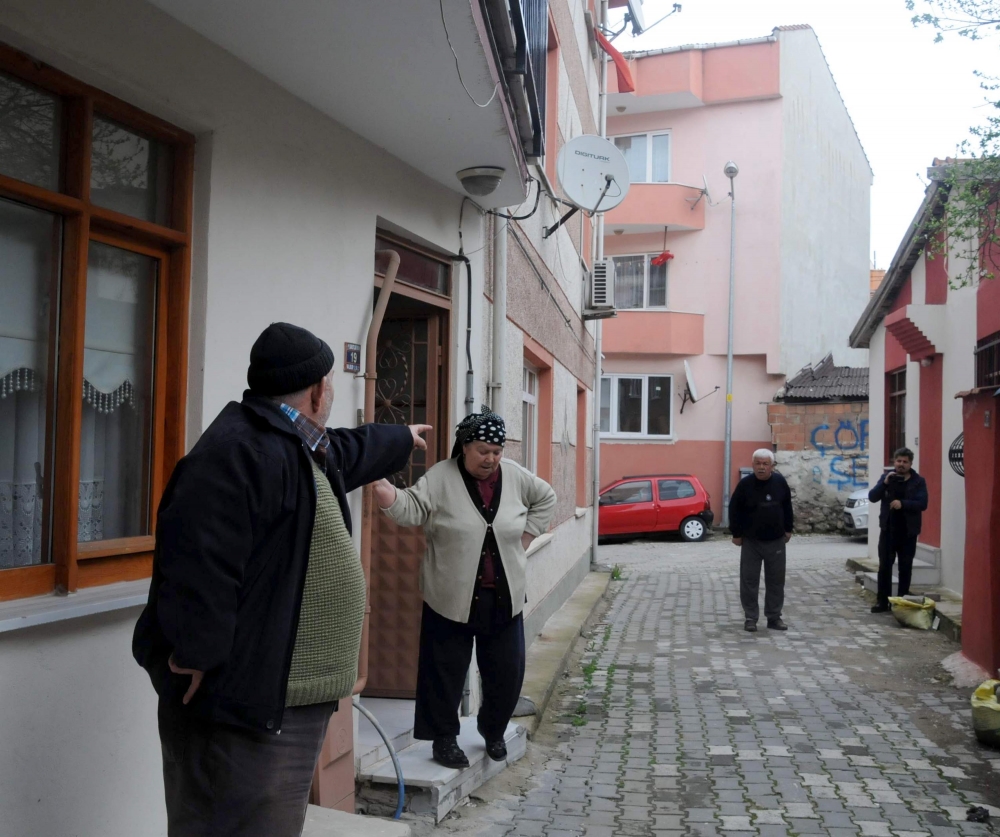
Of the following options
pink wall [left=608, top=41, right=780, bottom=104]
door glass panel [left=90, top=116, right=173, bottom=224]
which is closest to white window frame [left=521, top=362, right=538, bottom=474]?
door glass panel [left=90, top=116, right=173, bottom=224]

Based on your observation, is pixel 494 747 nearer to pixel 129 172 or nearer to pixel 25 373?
pixel 25 373

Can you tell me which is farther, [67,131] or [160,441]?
[160,441]

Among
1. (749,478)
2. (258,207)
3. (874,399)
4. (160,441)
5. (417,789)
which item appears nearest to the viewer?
→ (160,441)

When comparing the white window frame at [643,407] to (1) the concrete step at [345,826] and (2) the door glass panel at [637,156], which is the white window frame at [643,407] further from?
(1) the concrete step at [345,826]

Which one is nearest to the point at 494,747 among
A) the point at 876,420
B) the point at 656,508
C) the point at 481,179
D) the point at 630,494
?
the point at 481,179

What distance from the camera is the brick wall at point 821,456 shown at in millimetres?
22734

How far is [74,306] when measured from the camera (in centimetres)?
333

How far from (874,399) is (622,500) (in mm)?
7093

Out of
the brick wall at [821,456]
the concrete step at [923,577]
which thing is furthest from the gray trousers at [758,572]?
the brick wall at [821,456]

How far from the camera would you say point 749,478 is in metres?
10.1

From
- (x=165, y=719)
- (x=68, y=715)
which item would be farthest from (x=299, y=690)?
(x=68, y=715)

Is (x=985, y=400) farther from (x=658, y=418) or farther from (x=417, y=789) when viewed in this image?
(x=658, y=418)

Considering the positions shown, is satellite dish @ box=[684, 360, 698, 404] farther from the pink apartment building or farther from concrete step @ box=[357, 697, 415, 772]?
concrete step @ box=[357, 697, 415, 772]

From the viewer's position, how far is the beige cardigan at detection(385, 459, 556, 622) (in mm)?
4934
